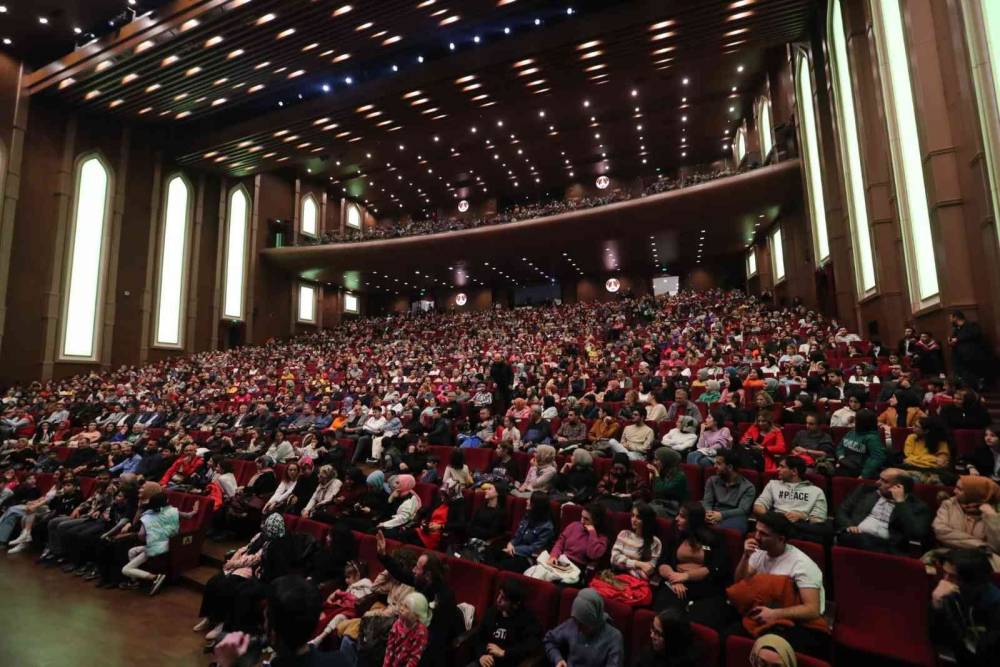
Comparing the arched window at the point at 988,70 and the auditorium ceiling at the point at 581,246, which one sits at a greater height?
the auditorium ceiling at the point at 581,246

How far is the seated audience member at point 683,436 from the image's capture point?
538cm

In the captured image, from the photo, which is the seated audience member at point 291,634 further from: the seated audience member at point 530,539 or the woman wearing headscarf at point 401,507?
the woman wearing headscarf at point 401,507

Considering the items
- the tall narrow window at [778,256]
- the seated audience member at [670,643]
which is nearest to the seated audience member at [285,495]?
the seated audience member at [670,643]

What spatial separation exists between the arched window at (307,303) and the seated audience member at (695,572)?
76.3 feet

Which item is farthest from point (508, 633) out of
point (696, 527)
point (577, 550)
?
point (696, 527)

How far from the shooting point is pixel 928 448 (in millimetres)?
4305

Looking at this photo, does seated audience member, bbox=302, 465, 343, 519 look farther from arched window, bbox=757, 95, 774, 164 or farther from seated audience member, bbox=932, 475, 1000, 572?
arched window, bbox=757, 95, 774, 164

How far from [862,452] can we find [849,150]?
8379mm

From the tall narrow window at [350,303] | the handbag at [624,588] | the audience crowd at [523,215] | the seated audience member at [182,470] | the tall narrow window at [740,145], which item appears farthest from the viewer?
the tall narrow window at [350,303]

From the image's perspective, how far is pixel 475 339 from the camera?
→ 58.4 feet

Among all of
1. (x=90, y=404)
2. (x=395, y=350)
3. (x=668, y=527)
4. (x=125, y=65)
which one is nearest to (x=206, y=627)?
(x=668, y=527)

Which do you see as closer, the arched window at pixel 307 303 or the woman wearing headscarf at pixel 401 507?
the woman wearing headscarf at pixel 401 507

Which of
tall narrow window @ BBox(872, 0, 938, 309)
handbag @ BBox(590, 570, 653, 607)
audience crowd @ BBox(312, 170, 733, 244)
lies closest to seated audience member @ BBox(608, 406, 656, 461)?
handbag @ BBox(590, 570, 653, 607)

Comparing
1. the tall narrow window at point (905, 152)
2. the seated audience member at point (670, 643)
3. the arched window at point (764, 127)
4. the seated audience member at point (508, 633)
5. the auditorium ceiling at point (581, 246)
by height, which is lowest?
the seated audience member at point (508, 633)
